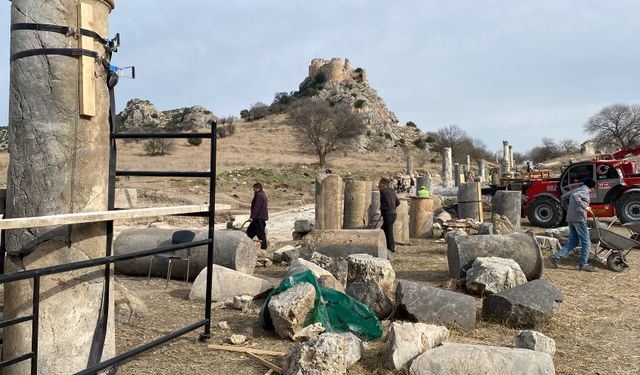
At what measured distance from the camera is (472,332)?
19.8 ft

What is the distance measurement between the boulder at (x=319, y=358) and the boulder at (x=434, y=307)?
5.62 ft

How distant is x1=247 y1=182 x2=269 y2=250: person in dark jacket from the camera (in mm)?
12250

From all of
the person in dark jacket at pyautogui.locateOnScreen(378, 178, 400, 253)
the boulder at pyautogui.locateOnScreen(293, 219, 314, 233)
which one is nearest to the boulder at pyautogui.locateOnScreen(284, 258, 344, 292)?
the person in dark jacket at pyautogui.locateOnScreen(378, 178, 400, 253)

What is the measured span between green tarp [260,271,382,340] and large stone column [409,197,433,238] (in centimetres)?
997

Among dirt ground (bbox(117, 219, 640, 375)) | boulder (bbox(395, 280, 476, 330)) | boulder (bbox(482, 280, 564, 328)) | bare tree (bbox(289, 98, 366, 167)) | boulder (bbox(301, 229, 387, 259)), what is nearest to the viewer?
dirt ground (bbox(117, 219, 640, 375))

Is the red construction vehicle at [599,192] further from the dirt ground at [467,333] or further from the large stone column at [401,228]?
the dirt ground at [467,333]

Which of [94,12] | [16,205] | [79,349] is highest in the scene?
[94,12]

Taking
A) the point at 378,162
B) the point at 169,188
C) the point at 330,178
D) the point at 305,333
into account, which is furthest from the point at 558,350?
the point at 378,162

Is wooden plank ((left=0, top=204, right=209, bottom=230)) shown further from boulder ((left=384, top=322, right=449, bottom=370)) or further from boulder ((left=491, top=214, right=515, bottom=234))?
boulder ((left=491, top=214, right=515, bottom=234))

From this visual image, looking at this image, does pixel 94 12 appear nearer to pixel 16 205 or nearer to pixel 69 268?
pixel 16 205

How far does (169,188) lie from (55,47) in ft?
78.4

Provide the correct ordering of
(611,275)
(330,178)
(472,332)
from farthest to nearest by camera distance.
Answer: (330,178) < (611,275) < (472,332)

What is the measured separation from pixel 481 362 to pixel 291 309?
6.13 ft

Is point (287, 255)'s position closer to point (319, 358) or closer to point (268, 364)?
point (268, 364)
